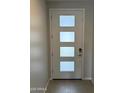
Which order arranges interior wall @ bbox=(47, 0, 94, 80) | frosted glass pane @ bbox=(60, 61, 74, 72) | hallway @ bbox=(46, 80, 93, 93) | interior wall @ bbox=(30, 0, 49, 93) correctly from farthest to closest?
frosted glass pane @ bbox=(60, 61, 74, 72)
interior wall @ bbox=(47, 0, 94, 80)
hallway @ bbox=(46, 80, 93, 93)
interior wall @ bbox=(30, 0, 49, 93)

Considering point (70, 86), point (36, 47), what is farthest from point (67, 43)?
point (36, 47)

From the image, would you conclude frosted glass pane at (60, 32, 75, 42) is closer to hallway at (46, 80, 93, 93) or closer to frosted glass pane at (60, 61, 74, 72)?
frosted glass pane at (60, 61, 74, 72)

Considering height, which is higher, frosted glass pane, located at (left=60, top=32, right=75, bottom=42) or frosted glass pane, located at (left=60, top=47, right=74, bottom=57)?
frosted glass pane, located at (left=60, top=32, right=75, bottom=42)

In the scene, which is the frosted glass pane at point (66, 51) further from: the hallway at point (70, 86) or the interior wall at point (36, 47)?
the interior wall at point (36, 47)

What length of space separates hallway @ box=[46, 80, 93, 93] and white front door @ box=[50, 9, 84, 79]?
380 mm

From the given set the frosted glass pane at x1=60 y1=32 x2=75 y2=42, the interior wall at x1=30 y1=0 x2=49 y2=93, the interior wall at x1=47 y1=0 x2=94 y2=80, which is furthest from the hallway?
the frosted glass pane at x1=60 y1=32 x2=75 y2=42

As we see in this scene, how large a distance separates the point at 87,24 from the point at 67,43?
924 millimetres

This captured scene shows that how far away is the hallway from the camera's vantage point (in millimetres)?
4727

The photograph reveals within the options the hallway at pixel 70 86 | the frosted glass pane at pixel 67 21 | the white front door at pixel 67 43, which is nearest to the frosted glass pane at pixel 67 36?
the white front door at pixel 67 43
